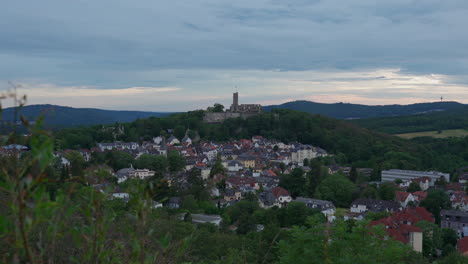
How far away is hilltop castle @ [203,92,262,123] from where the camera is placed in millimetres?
55094

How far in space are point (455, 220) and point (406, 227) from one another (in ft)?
16.9

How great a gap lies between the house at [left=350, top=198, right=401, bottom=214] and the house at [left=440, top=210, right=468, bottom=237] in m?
2.36

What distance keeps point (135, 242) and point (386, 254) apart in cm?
445

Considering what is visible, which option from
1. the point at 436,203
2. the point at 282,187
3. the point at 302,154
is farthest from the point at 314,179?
the point at 302,154

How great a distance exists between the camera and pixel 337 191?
27.3m

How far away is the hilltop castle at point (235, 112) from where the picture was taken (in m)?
55.1

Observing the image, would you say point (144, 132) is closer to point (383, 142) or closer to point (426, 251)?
point (383, 142)

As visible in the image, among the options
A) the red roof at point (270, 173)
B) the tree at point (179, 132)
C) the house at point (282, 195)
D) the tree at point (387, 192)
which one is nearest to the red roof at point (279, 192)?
the house at point (282, 195)

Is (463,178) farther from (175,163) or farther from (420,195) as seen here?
(175,163)

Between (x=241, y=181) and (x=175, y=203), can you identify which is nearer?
(x=175, y=203)

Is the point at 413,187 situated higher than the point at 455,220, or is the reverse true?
the point at 413,187

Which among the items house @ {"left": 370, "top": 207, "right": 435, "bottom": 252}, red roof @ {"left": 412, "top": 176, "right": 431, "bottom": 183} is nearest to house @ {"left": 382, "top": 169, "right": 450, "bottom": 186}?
red roof @ {"left": 412, "top": 176, "right": 431, "bottom": 183}

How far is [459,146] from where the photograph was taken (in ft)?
158

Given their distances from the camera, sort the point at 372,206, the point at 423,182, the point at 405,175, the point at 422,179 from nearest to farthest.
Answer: the point at 372,206 < the point at 423,182 < the point at 422,179 < the point at 405,175
